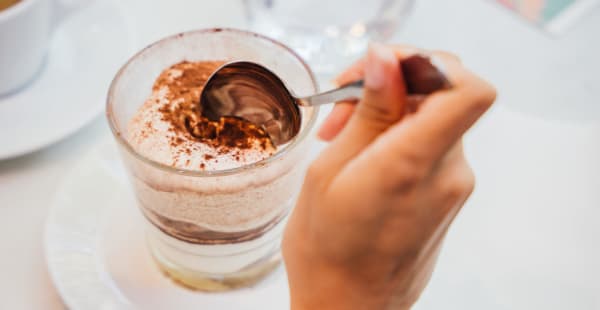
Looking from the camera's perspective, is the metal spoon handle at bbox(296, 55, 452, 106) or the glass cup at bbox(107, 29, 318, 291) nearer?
the metal spoon handle at bbox(296, 55, 452, 106)

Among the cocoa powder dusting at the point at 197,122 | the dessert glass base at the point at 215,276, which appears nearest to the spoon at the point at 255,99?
the cocoa powder dusting at the point at 197,122

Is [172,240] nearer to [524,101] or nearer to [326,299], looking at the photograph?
[326,299]

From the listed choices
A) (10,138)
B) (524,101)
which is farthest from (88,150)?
(524,101)

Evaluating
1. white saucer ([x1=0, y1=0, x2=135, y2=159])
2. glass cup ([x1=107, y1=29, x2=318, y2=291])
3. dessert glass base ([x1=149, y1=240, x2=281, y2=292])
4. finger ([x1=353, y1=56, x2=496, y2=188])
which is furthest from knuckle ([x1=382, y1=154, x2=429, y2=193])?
white saucer ([x1=0, y1=0, x2=135, y2=159])

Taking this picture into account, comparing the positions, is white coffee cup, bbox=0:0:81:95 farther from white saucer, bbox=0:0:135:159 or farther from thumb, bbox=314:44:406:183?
thumb, bbox=314:44:406:183

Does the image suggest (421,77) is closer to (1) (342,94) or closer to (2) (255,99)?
(1) (342,94)

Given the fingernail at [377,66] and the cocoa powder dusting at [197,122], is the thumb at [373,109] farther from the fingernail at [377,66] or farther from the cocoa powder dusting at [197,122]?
the cocoa powder dusting at [197,122]
